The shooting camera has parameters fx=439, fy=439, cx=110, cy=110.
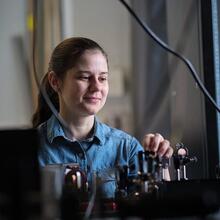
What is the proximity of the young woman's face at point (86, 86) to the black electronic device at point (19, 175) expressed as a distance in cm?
49

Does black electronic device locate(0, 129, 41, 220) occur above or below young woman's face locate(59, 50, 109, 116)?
below

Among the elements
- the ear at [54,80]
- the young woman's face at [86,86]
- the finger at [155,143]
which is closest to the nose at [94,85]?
the young woman's face at [86,86]

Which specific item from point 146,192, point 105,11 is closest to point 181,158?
point 146,192

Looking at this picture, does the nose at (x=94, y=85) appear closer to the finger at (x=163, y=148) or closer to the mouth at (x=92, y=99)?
the mouth at (x=92, y=99)

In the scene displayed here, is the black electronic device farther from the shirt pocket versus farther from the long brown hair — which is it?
the long brown hair

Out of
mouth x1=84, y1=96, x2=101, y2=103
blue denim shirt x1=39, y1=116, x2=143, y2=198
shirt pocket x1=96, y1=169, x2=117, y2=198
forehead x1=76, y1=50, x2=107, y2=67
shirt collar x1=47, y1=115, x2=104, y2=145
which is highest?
forehead x1=76, y1=50, x2=107, y2=67

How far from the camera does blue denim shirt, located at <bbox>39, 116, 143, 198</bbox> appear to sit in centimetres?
87

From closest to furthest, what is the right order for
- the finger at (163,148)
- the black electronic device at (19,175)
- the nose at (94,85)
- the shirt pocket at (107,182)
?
1. the black electronic device at (19,175)
2. the shirt pocket at (107,182)
3. the finger at (163,148)
4. the nose at (94,85)

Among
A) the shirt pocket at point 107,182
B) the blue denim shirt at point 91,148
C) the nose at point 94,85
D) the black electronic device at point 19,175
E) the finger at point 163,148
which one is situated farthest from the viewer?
the nose at point 94,85

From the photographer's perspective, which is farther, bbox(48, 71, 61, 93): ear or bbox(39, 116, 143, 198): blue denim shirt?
bbox(48, 71, 61, 93): ear

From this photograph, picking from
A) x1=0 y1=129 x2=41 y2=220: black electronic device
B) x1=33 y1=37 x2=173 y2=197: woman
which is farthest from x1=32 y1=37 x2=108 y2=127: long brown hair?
x1=0 y1=129 x2=41 y2=220: black electronic device

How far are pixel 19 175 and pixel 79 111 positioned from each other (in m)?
0.56

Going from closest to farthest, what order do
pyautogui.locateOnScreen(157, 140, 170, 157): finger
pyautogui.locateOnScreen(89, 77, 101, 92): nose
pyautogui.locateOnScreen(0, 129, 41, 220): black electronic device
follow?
pyautogui.locateOnScreen(0, 129, 41, 220): black electronic device → pyautogui.locateOnScreen(157, 140, 170, 157): finger → pyautogui.locateOnScreen(89, 77, 101, 92): nose

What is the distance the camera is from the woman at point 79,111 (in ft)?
3.07
